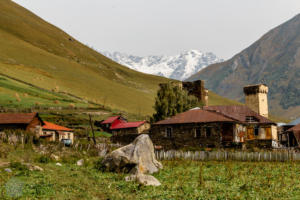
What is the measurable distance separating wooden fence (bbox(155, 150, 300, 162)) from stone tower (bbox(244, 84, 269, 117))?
56961 mm

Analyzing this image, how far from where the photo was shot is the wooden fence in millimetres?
35438

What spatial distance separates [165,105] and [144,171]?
5282 centimetres

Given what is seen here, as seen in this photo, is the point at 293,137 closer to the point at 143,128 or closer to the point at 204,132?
the point at 204,132

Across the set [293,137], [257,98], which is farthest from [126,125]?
[293,137]

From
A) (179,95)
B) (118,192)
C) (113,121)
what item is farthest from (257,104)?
(118,192)

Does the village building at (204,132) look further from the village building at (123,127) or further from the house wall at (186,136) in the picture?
the village building at (123,127)

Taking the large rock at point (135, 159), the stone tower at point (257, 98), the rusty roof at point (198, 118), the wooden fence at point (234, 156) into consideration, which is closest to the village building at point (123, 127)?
the rusty roof at point (198, 118)

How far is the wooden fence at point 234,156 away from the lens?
3544 centimetres

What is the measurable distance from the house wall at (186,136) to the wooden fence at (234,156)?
43.1ft

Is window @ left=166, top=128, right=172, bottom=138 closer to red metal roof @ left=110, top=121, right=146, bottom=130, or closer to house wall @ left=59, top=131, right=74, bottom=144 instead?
house wall @ left=59, top=131, right=74, bottom=144

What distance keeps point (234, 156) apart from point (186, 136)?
52.3 ft

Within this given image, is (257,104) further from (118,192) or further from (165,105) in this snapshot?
(118,192)

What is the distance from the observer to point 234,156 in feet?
120

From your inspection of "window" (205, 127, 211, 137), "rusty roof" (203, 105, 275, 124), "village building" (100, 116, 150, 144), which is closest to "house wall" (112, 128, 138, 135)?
"village building" (100, 116, 150, 144)
